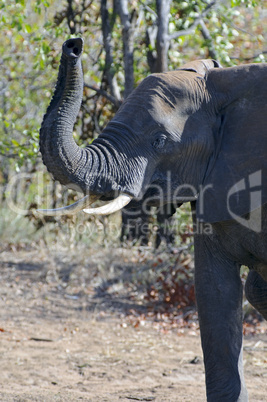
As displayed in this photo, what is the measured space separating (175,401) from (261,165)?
78.9 inches

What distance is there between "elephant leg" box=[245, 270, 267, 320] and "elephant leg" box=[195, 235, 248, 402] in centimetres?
32

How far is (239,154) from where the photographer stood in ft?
10.8

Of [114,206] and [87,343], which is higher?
[114,206]

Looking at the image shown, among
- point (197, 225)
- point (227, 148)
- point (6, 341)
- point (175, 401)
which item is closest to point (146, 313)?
point (6, 341)

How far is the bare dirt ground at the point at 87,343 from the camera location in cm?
474

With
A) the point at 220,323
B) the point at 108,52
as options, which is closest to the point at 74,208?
the point at 220,323

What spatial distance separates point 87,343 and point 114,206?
10.8ft

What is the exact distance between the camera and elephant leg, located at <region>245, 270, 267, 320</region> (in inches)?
155

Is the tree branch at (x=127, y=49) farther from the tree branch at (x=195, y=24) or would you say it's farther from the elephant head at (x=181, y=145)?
the elephant head at (x=181, y=145)

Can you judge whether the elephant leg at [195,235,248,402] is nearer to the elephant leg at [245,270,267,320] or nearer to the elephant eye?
the elephant leg at [245,270,267,320]

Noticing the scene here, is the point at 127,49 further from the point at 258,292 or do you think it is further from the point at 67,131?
the point at 67,131

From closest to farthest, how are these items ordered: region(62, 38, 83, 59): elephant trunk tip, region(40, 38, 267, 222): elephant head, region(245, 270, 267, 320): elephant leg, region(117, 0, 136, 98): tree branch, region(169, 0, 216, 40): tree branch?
region(62, 38, 83, 59): elephant trunk tip
region(40, 38, 267, 222): elephant head
region(245, 270, 267, 320): elephant leg
region(169, 0, 216, 40): tree branch
region(117, 0, 136, 98): tree branch

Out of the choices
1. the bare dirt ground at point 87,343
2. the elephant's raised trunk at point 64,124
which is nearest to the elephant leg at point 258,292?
the bare dirt ground at point 87,343

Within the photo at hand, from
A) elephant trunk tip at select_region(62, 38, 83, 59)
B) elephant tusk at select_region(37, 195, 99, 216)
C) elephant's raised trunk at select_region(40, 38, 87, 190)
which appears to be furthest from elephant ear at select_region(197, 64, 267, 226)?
elephant trunk tip at select_region(62, 38, 83, 59)
